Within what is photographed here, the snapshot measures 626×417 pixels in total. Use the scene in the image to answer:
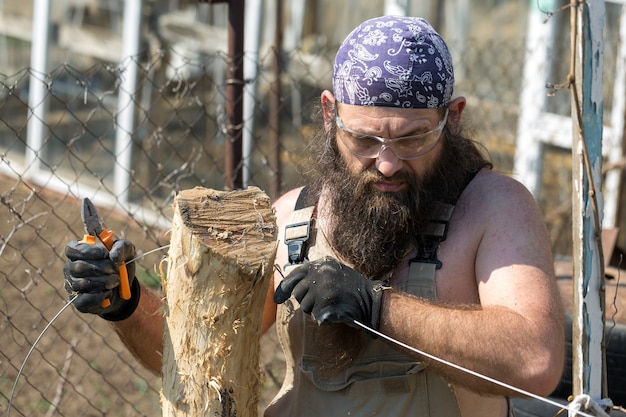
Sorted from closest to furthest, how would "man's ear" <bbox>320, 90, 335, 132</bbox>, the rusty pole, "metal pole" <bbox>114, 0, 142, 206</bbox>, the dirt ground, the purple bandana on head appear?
1. the purple bandana on head
2. "man's ear" <bbox>320, 90, 335, 132</bbox>
3. the rusty pole
4. the dirt ground
5. "metal pole" <bbox>114, 0, 142, 206</bbox>

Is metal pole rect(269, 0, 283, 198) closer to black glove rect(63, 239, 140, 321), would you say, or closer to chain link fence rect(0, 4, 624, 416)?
chain link fence rect(0, 4, 624, 416)

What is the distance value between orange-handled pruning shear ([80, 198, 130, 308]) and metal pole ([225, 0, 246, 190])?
1380 mm

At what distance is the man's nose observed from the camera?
237cm

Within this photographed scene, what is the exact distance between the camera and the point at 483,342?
209 cm

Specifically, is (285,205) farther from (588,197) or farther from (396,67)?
(588,197)

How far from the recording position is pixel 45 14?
7465 mm

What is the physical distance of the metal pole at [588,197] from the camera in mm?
2119

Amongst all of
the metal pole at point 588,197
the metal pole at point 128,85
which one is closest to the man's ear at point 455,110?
the metal pole at point 588,197

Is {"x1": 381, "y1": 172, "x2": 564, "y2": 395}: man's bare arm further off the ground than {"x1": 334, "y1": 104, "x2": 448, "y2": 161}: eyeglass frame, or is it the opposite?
{"x1": 334, "y1": 104, "x2": 448, "y2": 161}: eyeglass frame

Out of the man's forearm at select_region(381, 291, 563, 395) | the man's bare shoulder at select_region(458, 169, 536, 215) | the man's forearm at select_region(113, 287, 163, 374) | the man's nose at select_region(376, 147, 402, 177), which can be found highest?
the man's nose at select_region(376, 147, 402, 177)

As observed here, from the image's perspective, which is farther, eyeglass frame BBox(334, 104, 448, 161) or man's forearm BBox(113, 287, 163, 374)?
man's forearm BBox(113, 287, 163, 374)

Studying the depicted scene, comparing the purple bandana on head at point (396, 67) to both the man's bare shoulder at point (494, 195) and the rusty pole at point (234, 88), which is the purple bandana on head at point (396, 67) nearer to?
the man's bare shoulder at point (494, 195)

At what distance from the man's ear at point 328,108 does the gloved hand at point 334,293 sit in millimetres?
609

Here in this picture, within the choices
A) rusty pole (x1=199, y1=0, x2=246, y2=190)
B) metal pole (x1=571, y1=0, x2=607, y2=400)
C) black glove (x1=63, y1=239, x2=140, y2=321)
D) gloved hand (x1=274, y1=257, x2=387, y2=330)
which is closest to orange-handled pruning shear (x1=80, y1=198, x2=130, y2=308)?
black glove (x1=63, y1=239, x2=140, y2=321)
